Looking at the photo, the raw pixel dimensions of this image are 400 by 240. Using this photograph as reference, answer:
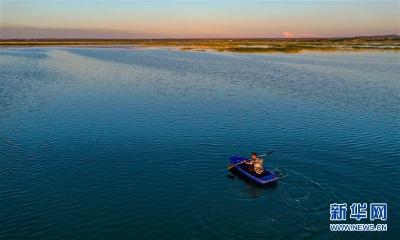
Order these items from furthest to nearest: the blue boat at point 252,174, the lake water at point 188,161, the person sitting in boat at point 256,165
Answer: the person sitting in boat at point 256,165, the blue boat at point 252,174, the lake water at point 188,161

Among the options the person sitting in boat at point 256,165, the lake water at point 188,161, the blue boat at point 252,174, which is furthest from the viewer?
the person sitting in boat at point 256,165

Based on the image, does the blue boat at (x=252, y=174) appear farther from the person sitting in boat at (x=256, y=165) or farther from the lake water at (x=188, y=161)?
the lake water at (x=188, y=161)

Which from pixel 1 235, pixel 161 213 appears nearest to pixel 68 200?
pixel 1 235

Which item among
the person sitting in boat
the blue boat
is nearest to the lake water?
the blue boat

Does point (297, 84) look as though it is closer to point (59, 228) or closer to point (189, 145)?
point (189, 145)

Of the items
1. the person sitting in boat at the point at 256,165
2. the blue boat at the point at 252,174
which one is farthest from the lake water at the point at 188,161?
the person sitting in boat at the point at 256,165

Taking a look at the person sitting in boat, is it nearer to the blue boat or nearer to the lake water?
the blue boat
